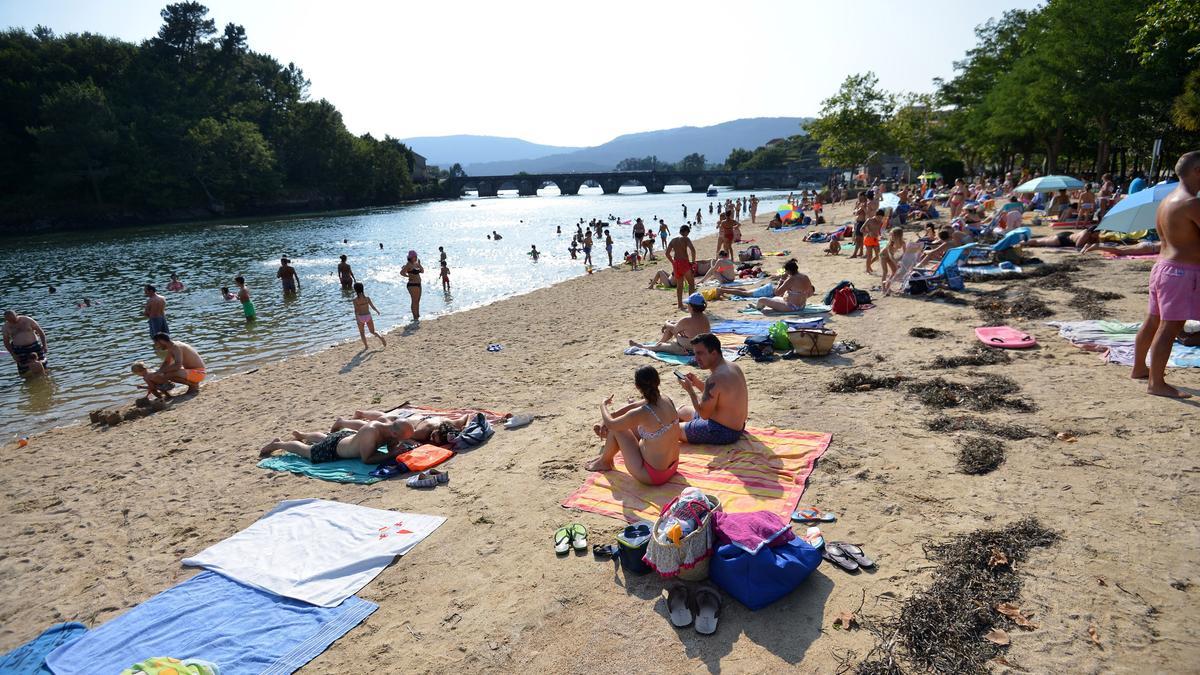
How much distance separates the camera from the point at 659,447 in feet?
16.1

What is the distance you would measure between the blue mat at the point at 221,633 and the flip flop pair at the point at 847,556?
307 cm

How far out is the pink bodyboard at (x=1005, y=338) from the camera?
24.4 feet

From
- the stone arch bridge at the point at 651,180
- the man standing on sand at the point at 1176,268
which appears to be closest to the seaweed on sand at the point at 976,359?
the man standing on sand at the point at 1176,268

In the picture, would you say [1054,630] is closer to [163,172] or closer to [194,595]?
[194,595]

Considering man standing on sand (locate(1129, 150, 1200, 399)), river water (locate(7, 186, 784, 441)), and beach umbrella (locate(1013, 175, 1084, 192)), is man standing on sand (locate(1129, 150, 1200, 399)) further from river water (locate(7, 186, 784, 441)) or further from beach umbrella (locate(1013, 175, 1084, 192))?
beach umbrella (locate(1013, 175, 1084, 192))

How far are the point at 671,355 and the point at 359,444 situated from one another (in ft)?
15.5

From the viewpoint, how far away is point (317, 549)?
4543 millimetres

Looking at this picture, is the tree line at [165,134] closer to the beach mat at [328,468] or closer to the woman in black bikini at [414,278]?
the woman in black bikini at [414,278]

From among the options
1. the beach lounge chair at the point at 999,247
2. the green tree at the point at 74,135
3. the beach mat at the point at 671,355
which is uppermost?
the green tree at the point at 74,135

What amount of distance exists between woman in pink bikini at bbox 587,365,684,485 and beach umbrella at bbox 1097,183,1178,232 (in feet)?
30.4

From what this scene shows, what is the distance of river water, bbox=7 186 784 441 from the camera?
1215 cm

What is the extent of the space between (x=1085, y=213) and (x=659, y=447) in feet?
60.0

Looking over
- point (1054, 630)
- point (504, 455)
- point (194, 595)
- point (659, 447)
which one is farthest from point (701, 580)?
point (194, 595)

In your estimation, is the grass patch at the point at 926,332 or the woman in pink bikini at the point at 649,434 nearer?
the woman in pink bikini at the point at 649,434
